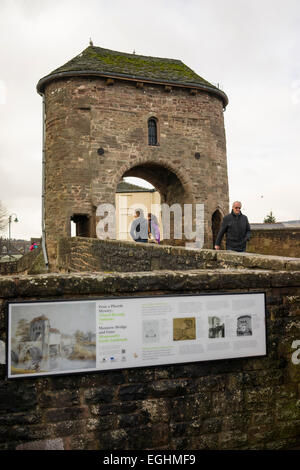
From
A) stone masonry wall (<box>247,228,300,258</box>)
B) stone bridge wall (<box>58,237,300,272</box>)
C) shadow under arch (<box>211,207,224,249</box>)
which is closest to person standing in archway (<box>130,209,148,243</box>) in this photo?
stone bridge wall (<box>58,237,300,272</box>)

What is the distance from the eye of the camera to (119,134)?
59.2 ft

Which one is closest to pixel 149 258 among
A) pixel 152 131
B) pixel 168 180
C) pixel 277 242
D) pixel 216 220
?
pixel 152 131

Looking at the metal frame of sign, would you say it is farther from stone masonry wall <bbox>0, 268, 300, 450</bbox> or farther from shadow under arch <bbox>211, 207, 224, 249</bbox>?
shadow under arch <bbox>211, 207, 224, 249</bbox>

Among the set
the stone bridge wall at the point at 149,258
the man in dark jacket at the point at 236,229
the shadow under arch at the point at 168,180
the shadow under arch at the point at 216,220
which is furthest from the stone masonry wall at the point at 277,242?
the man in dark jacket at the point at 236,229

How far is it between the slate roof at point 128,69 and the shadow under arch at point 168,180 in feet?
12.6

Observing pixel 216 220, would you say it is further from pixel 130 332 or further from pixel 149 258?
pixel 130 332

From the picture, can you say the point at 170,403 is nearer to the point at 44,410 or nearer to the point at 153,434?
the point at 153,434

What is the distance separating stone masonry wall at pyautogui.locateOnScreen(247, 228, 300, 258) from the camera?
18562mm

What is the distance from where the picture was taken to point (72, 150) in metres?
17.3

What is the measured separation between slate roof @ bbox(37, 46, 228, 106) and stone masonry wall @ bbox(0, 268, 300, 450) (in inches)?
624

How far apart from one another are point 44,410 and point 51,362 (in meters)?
0.39

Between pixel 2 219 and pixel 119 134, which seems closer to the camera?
pixel 119 134

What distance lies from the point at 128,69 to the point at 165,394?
17.6 m

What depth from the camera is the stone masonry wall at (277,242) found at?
60.9ft
